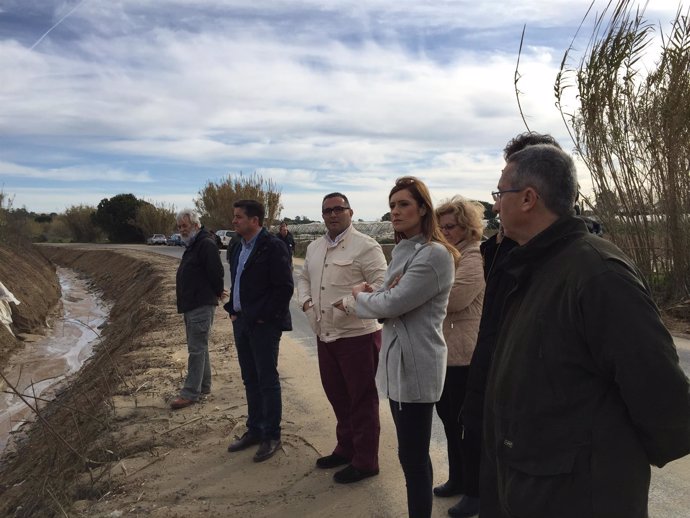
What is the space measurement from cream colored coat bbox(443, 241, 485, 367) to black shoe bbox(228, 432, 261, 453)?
1.94 m

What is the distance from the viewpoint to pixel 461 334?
355 cm

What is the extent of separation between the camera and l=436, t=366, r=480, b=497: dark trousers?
337 cm

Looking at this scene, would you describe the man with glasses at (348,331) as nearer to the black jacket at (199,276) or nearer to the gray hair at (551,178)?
the black jacket at (199,276)

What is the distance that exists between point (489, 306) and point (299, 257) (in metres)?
26.8

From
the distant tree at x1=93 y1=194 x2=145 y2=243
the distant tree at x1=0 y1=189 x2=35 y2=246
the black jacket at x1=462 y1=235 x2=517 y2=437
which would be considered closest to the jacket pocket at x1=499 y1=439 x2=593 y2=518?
the black jacket at x1=462 y1=235 x2=517 y2=437

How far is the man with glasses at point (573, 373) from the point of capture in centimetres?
154

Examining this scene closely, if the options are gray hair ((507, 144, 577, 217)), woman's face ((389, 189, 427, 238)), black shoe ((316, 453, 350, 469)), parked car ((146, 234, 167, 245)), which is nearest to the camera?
gray hair ((507, 144, 577, 217))

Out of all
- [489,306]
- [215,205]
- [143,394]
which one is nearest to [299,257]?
[215,205]

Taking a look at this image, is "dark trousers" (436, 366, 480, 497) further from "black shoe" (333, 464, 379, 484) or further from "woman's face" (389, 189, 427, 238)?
"woman's face" (389, 189, 427, 238)

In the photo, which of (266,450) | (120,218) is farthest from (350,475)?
(120,218)

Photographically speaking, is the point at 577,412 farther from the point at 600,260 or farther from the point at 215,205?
the point at 215,205

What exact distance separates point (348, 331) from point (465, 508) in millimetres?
1290

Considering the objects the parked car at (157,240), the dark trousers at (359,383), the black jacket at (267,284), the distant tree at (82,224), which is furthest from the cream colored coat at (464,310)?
the distant tree at (82,224)

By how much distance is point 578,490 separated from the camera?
1624 mm
